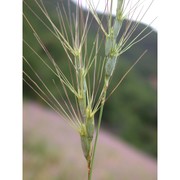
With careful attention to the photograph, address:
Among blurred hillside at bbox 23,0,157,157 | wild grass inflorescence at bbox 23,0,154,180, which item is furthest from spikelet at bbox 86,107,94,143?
blurred hillside at bbox 23,0,157,157

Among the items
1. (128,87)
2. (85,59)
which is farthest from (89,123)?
(128,87)

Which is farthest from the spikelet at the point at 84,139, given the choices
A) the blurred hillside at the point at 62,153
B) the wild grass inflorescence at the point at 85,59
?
the blurred hillside at the point at 62,153

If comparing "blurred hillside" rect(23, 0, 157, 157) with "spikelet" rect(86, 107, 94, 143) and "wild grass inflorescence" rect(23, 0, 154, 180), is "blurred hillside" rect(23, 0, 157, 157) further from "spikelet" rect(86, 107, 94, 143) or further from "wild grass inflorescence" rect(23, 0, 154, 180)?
"spikelet" rect(86, 107, 94, 143)

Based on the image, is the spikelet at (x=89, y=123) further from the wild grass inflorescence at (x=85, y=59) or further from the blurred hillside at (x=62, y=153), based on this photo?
the blurred hillside at (x=62, y=153)

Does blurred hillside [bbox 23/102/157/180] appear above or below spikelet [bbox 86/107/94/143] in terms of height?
below
